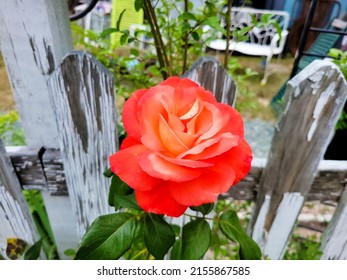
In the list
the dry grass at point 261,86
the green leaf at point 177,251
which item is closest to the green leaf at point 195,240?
the green leaf at point 177,251

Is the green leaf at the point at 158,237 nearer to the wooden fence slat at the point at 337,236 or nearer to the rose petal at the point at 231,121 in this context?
the rose petal at the point at 231,121

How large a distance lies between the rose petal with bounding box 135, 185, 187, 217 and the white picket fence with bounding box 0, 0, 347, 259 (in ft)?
1.23

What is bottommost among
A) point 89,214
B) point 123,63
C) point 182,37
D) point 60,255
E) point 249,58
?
point 249,58

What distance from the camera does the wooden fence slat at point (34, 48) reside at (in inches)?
29.3

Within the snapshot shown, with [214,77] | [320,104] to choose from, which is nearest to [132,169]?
[214,77]

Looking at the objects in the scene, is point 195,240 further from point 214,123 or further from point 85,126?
point 85,126

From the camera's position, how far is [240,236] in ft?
2.18

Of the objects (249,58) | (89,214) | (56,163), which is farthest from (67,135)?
(249,58)

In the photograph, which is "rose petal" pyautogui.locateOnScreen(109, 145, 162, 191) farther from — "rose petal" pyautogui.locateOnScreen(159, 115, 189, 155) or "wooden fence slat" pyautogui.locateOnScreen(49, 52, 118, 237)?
"wooden fence slat" pyautogui.locateOnScreen(49, 52, 118, 237)

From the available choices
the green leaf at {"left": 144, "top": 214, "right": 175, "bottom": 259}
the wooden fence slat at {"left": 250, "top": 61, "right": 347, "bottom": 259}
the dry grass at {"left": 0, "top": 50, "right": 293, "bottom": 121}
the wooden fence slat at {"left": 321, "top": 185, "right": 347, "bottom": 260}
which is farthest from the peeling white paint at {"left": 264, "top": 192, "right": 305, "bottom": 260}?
the dry grass at {"left": 0, "top": 50, "right": 293, "bottom": 121}

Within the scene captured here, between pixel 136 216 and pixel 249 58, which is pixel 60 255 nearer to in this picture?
pixel 136 216

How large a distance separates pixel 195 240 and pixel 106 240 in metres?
0.17
